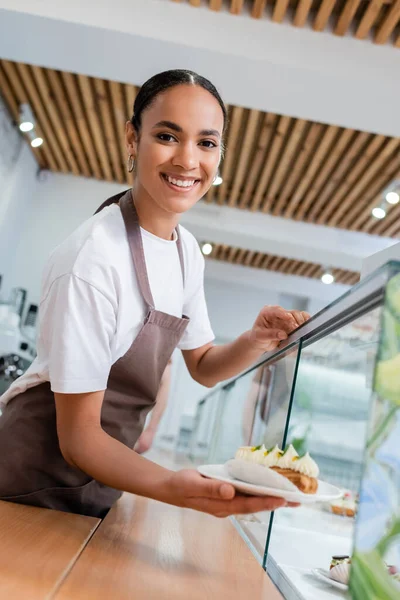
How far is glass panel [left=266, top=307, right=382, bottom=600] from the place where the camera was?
798mm

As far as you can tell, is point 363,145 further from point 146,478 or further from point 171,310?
point 146,478

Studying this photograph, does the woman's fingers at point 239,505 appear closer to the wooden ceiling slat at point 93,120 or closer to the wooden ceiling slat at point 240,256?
the wooden ceiling slat at point 93,120

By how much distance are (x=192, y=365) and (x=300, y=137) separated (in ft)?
13.8

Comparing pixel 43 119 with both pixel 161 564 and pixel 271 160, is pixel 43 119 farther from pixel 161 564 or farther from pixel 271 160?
pixel 161 564

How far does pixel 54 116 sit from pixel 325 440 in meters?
5.18

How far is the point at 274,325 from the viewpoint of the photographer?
1285 mm

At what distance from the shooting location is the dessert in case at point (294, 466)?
0.76 metres

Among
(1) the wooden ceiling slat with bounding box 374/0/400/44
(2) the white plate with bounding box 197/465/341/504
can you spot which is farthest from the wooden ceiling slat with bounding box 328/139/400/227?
(2) the white plate with bounding box 197/465/341/504

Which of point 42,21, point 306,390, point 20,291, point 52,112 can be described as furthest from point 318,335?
point 20,291

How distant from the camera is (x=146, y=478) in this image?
2.68ft

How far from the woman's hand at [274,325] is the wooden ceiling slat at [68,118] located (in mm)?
4179

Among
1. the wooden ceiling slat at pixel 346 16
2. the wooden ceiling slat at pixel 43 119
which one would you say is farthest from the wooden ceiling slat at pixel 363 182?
the wooden ceiling slat at pixel 43 119

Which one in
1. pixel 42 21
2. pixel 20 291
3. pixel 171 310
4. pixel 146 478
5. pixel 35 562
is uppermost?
pixel 42 21

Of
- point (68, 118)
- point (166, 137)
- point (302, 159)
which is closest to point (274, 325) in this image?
point (166, 137)
